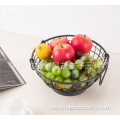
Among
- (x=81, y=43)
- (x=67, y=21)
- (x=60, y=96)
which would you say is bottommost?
(x=60, y=96)

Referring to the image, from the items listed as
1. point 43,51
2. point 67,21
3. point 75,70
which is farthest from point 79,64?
point 67,21

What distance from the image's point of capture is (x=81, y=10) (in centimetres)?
82


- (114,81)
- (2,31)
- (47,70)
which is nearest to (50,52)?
(47,70)

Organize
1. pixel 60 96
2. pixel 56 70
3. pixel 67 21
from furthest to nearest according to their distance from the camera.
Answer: pixel 67 21, pixel 60 96, pixel 56 70

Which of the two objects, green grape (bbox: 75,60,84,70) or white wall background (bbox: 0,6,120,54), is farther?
white wall background (bbox: 0,6,120,54)

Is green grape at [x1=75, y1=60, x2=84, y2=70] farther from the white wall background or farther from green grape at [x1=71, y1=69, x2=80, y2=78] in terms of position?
the white wall background

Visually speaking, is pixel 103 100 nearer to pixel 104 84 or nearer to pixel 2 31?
pixel 104 84

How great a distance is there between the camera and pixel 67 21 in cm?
89

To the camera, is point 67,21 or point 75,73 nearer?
point 75,73

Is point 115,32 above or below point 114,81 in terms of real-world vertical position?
above

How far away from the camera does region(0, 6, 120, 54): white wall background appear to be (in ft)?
2.63

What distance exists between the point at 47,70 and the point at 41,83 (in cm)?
16

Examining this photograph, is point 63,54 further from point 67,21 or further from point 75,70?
point 67,21

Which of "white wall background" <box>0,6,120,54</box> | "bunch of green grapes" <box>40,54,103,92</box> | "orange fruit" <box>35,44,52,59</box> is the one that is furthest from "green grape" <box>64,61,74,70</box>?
"white wall background" <box>0,6,120,54</box>
